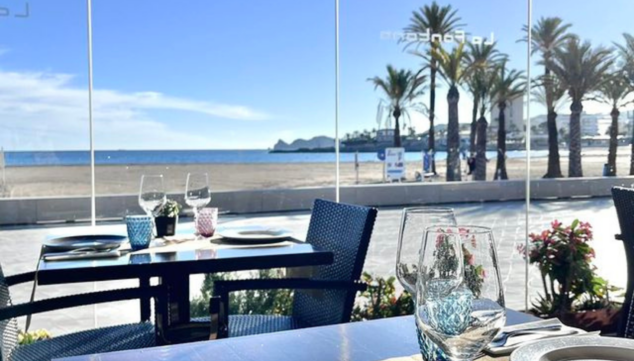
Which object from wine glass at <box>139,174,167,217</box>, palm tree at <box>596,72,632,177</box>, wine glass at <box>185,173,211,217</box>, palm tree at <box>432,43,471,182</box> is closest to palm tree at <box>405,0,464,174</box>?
palm tree at <box>432,43,471,182</box>

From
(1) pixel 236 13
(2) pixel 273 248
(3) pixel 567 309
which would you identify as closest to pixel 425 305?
(2) pixel 273 248

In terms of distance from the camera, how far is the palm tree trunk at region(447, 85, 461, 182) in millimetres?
4656

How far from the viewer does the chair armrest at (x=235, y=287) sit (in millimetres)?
1747

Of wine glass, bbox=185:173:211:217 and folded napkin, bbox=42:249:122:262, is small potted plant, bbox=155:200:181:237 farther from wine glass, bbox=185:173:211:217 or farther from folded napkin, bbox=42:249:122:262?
folded napkin, bbox=42:249:122:262

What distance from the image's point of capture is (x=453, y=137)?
16.1 ft

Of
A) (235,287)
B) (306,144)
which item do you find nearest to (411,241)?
(235,287)

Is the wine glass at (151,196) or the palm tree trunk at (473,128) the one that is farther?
the palm tree trunk at (473,128)

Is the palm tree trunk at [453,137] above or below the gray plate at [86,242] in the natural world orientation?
above

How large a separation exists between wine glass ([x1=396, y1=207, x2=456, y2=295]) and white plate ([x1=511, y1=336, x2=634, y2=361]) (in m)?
Answer: 0.21

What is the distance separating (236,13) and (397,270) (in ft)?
10.6

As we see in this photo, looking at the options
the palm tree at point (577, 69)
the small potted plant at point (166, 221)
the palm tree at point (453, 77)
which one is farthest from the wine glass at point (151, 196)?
the palm tree at point (577, 69)

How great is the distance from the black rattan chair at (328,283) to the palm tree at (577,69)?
2528 mm

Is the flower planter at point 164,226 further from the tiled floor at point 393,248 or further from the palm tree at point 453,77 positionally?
the palm tree at point 453,77

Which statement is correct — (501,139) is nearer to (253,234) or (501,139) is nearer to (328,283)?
(253,234)
